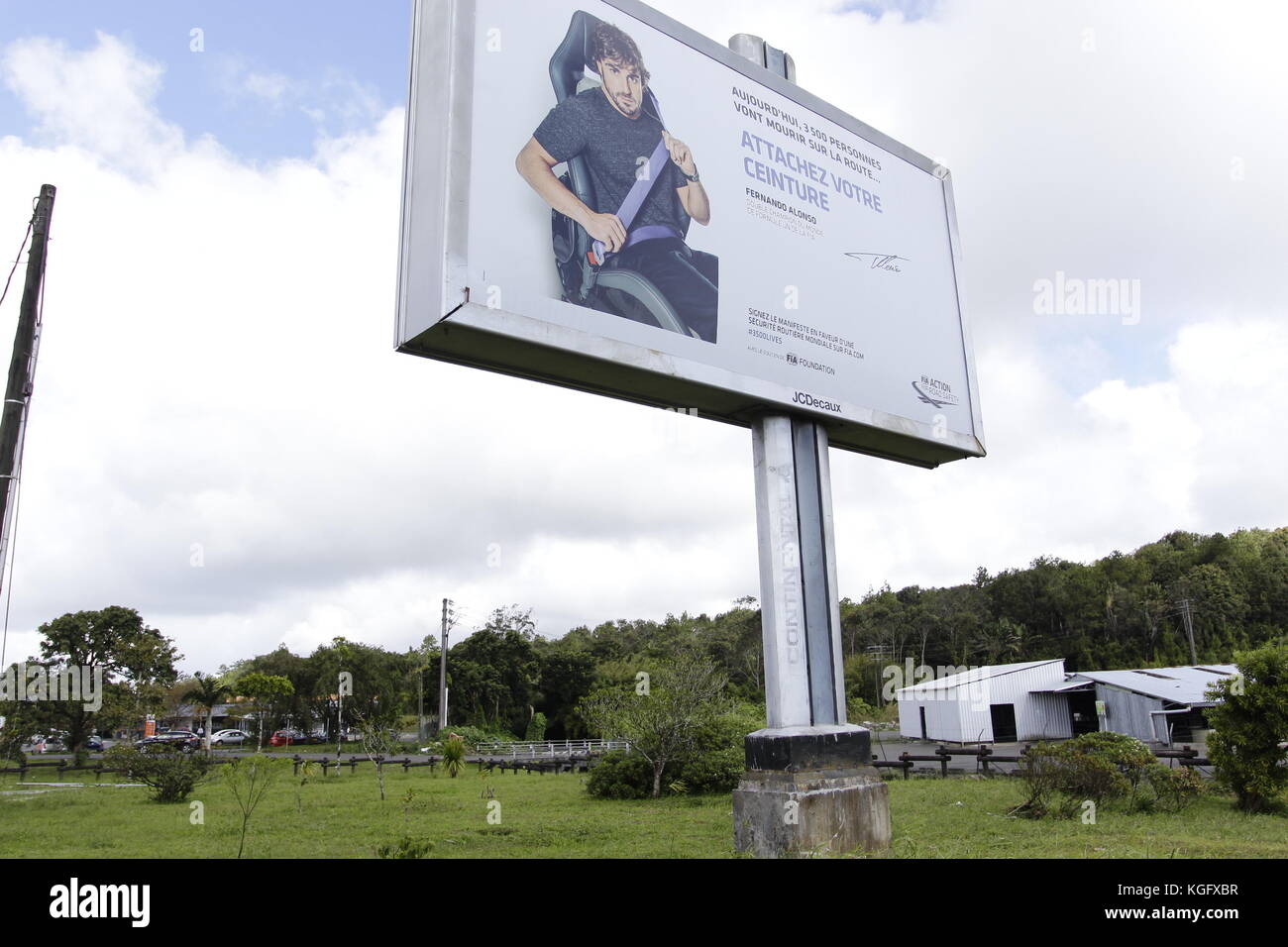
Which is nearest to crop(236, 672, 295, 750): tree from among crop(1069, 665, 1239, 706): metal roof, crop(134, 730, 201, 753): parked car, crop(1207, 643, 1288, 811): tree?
crop(134, 730, 201, 753): parked car

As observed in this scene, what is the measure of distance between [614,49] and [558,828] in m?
9.04

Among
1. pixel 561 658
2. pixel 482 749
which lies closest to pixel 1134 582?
pixel 561 658

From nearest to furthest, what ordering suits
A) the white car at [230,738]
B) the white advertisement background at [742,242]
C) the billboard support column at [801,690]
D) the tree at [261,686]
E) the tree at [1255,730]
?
the white advertisement background at [742,242]
the billboard support column at [801,690]
the tree at [1255,730]
the tree at [261,686]
the white car at [230,738]

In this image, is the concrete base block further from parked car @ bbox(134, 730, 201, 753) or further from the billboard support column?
parked car @ bbox(134, 730, 201, 753)

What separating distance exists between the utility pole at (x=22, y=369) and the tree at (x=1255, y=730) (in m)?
14.9

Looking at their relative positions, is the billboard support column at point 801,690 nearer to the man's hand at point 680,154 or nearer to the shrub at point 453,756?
the man's hand at point 680,154

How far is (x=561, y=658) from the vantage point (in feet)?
141

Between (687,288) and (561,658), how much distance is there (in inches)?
1454

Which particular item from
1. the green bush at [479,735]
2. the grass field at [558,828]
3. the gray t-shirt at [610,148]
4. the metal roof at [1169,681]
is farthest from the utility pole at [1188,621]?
the gray t-shirt at [610,148]
